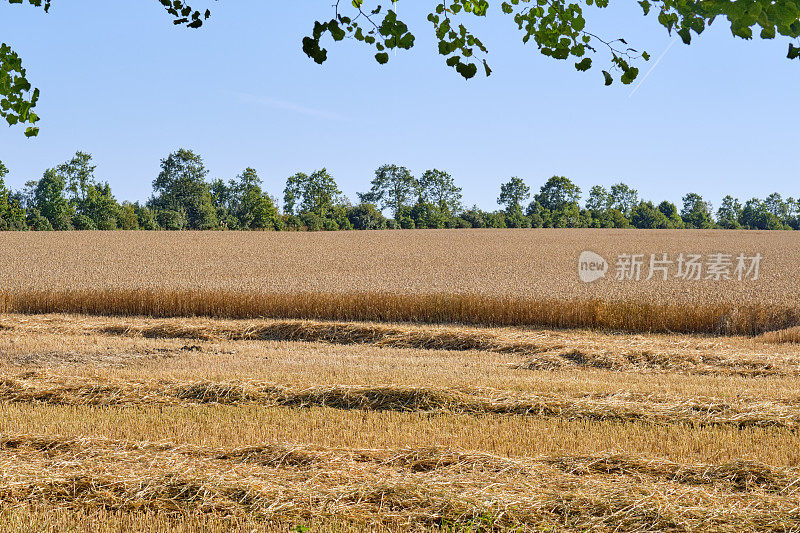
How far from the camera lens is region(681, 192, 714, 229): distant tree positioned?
9106 cm

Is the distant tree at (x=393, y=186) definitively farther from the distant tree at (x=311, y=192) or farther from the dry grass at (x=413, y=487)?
the dry grass at (x=413, y=487)

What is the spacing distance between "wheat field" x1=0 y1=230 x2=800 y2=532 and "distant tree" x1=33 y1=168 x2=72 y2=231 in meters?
50.5

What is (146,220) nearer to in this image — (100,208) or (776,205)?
(100,208)

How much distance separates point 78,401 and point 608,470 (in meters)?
6.27

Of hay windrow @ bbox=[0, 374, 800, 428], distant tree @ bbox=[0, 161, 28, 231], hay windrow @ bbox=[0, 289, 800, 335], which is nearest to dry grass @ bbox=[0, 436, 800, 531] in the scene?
hay windrow @ bbox=[0, 374, 800, 428]

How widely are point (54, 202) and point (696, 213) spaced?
77463mm

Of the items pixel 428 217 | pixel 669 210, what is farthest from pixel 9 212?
pixel 669 210

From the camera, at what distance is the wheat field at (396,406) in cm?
508

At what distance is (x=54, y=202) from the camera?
6631 centimetres

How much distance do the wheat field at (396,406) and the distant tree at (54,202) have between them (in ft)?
A: 166

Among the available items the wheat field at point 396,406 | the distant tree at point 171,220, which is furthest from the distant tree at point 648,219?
the wheat field at point 396,406

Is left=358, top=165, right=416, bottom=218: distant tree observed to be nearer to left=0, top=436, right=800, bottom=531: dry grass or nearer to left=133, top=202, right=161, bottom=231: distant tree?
left=133, top=202, right=161, bottom=231: distant tree

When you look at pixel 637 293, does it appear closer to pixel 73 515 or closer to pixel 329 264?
pixel 329 264

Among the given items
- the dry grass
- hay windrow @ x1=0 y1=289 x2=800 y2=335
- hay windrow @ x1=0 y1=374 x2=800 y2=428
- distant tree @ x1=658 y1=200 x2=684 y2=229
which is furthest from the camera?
distant tree @ x1=658 y1=200 x2=684 y2=229
